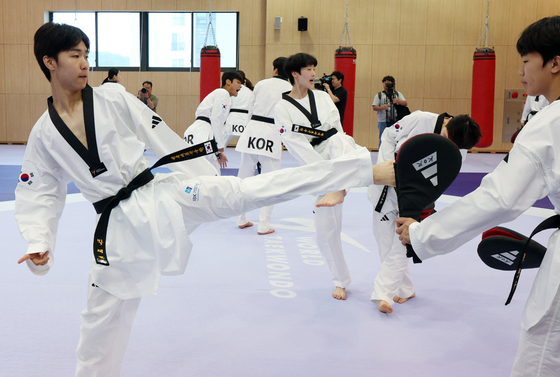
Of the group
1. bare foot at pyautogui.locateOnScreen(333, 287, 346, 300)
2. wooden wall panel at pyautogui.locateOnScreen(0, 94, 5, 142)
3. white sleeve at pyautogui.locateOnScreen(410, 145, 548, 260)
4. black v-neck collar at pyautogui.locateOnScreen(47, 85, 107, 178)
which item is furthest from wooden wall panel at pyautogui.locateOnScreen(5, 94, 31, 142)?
white sleeve at pyautogui.locateOnScreen(410, 145, 548, 260)

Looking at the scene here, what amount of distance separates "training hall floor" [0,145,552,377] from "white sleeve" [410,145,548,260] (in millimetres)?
1029

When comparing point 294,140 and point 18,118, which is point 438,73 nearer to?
point 294,140

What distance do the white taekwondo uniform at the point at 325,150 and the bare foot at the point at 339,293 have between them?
28mm

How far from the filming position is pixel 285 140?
11.2 ft

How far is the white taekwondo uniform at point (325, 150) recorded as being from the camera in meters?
3.29

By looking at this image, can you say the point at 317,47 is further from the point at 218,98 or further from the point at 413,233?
the point at 413,233

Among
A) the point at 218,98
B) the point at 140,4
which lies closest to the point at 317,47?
the point at 140,4

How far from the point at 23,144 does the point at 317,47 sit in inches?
309

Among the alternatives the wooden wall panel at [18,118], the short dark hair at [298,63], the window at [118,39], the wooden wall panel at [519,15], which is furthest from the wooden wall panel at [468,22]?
the wooden wall panel at [18,118]

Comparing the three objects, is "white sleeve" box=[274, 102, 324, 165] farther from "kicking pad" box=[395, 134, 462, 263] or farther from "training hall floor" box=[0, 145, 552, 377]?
"kicking pad" box=[395, 134, 462, 263]

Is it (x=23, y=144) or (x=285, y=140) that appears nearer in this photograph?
(x=285, y=140)

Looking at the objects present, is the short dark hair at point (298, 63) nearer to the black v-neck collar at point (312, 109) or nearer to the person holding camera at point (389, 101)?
the black v-neck collar at point (312, 109)

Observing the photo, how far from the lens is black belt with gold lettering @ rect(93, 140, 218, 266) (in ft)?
6.09

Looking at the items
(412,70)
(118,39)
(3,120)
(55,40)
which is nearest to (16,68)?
(3,120)
